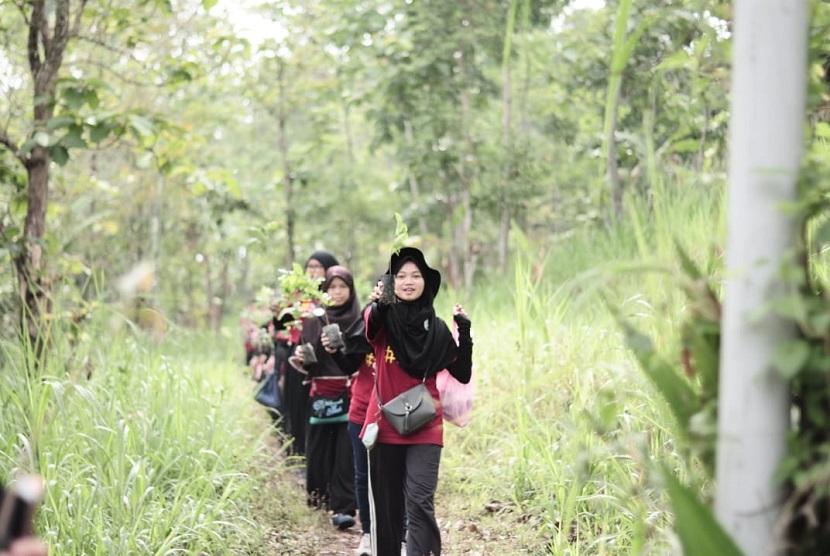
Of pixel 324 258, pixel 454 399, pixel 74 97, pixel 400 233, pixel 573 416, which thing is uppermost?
pixel 74 97

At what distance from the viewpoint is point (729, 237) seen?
65.1 inches

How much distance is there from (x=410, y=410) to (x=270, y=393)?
3738 mm

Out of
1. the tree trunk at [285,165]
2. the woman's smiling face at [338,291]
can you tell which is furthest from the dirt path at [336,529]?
the tree trunk at [285,165]

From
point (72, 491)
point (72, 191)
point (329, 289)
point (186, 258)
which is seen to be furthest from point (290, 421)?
point (186, 258)

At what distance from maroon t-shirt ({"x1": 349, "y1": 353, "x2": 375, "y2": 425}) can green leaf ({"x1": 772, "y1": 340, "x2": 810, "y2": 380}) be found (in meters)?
4.00

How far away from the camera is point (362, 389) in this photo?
5.49m

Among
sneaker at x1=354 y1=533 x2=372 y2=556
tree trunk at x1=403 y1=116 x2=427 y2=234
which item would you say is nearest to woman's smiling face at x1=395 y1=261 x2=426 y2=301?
sneaker at x1=354 y1=533 x2=372 y2=556

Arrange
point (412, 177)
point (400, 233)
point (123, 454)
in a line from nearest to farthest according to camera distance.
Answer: point (123, 454)
point (400, 233)
point (412, 177)

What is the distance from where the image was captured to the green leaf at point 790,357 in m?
1.51

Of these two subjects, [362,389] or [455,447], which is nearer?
[362,389]

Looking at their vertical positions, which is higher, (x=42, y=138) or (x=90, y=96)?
(x=90, y=96)

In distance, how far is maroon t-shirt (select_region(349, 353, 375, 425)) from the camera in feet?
17.8

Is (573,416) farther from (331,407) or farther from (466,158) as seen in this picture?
(466,158)

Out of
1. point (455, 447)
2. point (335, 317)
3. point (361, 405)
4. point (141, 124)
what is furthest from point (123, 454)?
point (455, 447)
